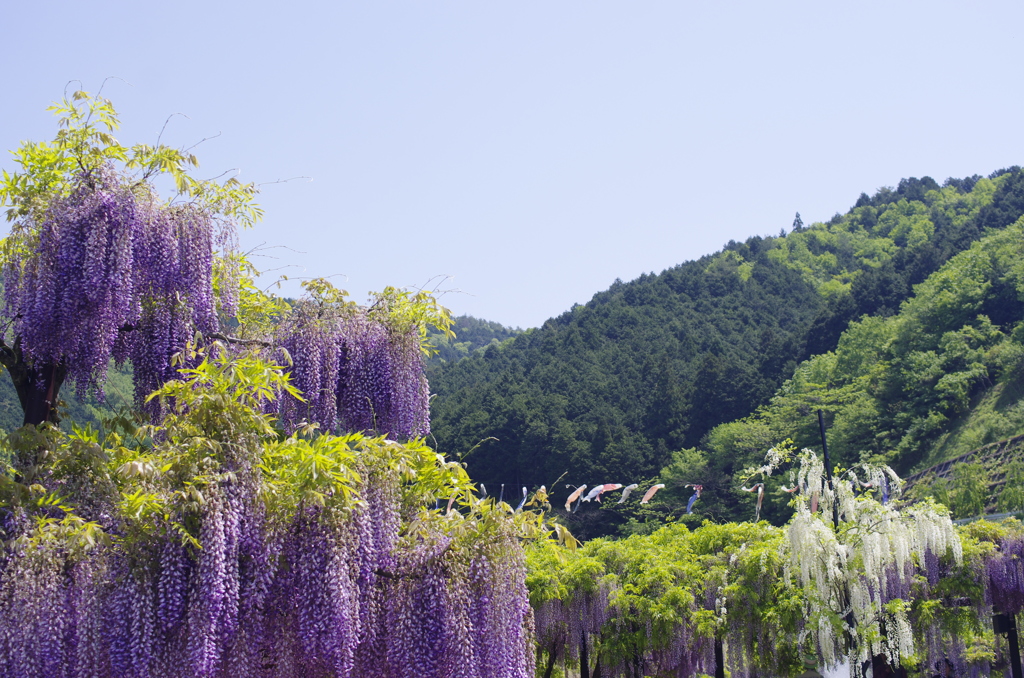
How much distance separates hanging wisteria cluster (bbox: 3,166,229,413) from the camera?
8.28m

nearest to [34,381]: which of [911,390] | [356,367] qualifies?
[356,367]

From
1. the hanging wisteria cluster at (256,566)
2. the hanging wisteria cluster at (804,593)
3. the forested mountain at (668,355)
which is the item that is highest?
the forested mountain at (668,355)

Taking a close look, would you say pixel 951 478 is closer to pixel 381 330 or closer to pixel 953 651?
pixel 953 651

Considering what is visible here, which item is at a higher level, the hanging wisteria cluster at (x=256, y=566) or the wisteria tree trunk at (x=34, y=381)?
the wisteria tree trunk at (x=34, y=381)

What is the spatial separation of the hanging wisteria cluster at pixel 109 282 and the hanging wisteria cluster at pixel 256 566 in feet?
3.07

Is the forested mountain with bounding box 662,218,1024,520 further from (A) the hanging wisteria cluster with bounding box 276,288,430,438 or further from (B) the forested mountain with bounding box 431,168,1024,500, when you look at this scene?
(A) the hanging wisteria cluster with bounding box 276,288,430,438

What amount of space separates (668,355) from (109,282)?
86627 millimetres

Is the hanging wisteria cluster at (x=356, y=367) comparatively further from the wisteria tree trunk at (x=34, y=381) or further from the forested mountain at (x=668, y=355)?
the forested mountain at (x=668, y=355)

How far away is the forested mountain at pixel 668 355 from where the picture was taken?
269ft

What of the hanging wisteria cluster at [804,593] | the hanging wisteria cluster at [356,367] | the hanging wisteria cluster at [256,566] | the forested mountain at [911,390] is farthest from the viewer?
the forested mountain at [911,390]

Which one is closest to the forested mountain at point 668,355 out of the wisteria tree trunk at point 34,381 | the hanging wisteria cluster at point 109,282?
the hanging wisteria cluster at point 109,282

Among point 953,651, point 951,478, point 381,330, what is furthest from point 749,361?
point 381,330

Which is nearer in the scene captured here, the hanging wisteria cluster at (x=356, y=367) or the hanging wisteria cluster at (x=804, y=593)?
the hanging wisteria cluster at (x=356, y=367)

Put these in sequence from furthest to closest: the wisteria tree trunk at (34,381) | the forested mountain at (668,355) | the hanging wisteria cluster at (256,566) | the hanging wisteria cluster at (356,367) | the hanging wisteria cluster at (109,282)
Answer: the forested mountain at (668,355) < the hanging wisteria cluster at (356,367) < the wisteria tree trunk at (34,381) < the hanging wisteria cluster at (109,282) < the hanging wisteria cluster at (256,566)
